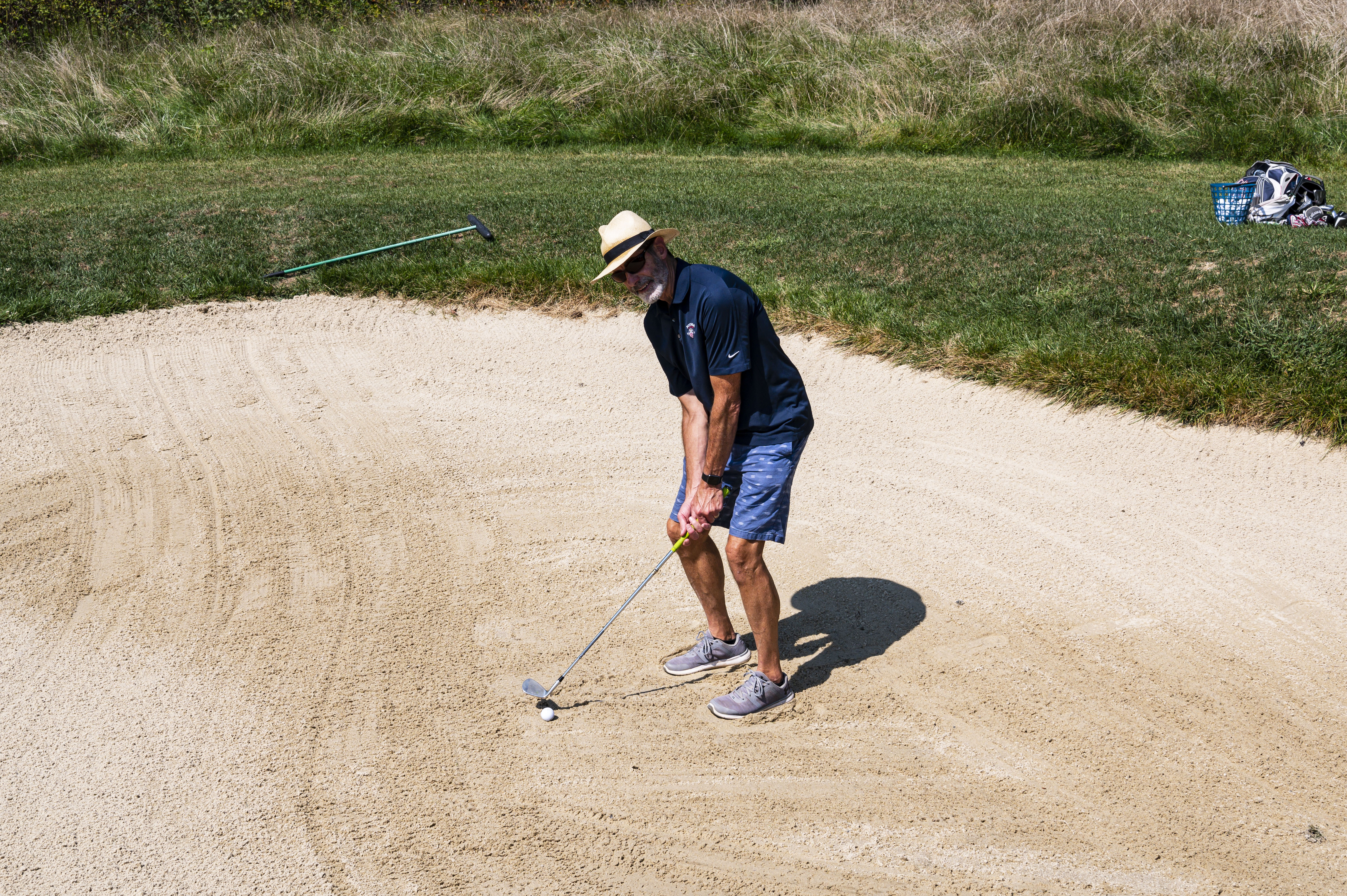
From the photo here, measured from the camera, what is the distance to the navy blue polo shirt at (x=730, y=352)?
455 centimetres

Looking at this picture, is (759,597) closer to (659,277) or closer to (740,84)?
Answer: (659,277)

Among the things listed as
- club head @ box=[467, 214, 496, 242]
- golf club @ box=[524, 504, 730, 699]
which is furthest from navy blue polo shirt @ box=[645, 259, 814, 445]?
club head @ box=[467, 214, 496, 242]

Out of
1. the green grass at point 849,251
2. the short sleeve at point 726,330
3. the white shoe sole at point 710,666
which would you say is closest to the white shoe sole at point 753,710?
the white shoe sole at point 710,666

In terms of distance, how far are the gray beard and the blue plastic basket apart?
354 inches

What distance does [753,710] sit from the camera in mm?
5262

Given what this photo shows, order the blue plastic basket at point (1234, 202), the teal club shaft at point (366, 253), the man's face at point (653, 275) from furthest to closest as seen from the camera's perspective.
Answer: the blue plastic basket at point (1234, 202) → the teal club shaft at point (366, 253) → the man's face at point (653, 275)

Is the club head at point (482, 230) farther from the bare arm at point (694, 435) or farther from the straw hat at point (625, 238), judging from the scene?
the straw hat at point (625, 238)

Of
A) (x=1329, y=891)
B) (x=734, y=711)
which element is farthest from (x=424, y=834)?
(x=1329, y=891)

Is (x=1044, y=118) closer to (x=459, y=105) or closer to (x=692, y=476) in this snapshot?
(x=459, y=105)

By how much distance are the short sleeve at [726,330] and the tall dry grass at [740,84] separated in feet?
44.2

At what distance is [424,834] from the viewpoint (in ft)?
15.1

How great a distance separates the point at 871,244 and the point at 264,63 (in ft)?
42.1

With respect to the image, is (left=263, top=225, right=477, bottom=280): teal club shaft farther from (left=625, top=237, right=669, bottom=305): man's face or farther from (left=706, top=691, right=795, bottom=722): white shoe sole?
(left=706, top=691, right=795, bottom=722): white shoe sole

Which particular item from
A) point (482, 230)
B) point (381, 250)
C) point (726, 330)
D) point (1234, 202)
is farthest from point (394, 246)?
point (1234, 202)
